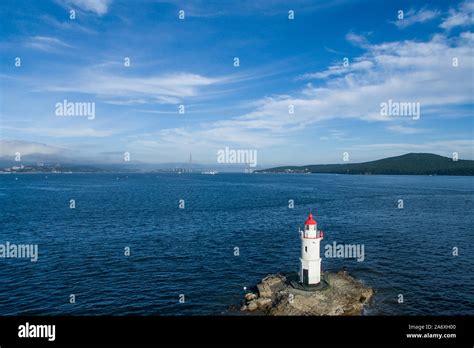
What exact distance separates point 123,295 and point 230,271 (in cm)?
1263

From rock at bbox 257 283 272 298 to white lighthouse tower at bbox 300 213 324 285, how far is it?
11.7 feet

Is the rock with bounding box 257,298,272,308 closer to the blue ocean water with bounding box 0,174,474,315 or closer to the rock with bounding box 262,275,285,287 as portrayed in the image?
the blue ocean water with bounding box 0,174,474,315

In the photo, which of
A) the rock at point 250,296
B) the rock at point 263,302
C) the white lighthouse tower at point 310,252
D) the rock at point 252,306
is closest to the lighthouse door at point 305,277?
the white lighthouse tower at point 310,252

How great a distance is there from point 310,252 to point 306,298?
13.6ft

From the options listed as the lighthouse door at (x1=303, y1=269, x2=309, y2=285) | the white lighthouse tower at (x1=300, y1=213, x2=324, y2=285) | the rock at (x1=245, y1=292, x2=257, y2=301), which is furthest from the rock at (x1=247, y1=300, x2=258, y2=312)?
the white lighthouse tower at (x1=300, y1=213, x2=324, y2=285)

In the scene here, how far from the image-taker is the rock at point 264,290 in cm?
3178

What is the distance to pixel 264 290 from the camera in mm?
32562

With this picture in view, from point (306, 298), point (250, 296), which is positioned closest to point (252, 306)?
point (250, 296)

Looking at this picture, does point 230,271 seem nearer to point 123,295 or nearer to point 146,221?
point 123,295

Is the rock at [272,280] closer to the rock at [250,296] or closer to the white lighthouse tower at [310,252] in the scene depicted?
the rock at [250,296]

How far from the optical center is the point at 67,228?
64562 millimetres

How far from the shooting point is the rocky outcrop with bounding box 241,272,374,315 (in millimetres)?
29094
